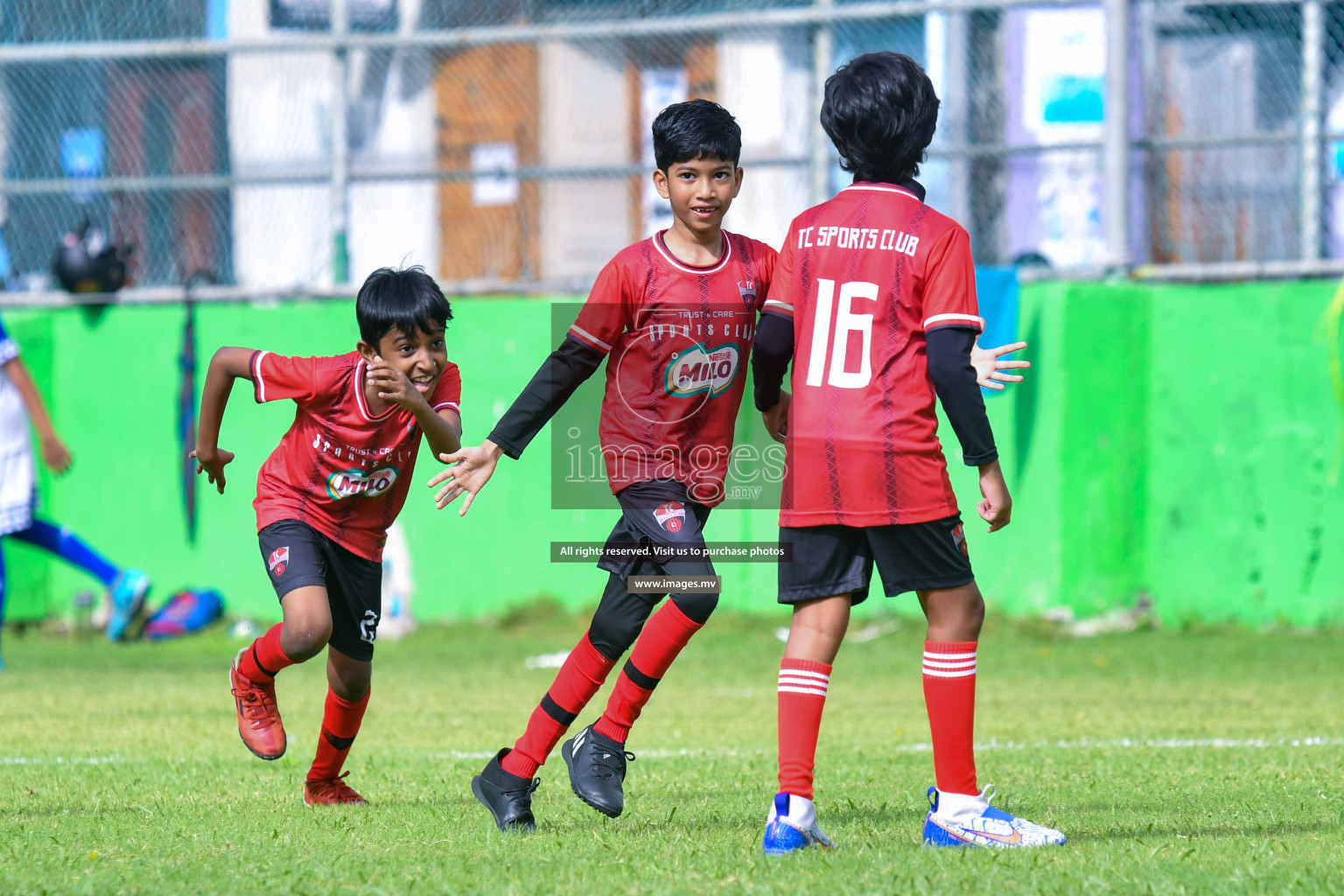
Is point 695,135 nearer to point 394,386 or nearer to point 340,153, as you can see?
point 394,386

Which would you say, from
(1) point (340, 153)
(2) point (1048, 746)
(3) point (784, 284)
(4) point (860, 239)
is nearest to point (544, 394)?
(3) point (784, 284)

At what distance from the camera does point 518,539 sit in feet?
34.9

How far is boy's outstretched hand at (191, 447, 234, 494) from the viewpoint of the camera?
4.76 meters

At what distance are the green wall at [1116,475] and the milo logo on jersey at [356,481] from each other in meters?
5.41

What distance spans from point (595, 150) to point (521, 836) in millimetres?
7430

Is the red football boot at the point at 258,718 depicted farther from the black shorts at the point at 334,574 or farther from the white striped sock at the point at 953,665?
the white striped sock at the point at 953,665

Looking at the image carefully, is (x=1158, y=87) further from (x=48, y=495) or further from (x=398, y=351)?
(x=48, y=495)

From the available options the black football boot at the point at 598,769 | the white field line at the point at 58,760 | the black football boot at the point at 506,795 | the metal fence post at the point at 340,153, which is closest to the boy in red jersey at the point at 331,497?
the black football boot at the point at 506,795

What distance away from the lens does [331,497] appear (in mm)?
4785

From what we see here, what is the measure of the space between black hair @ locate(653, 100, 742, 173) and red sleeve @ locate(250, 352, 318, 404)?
117cm

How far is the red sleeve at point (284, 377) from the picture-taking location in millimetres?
4680

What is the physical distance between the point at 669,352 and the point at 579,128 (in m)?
6.79

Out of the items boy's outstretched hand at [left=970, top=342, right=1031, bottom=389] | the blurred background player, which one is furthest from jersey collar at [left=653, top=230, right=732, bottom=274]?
the blurred background player

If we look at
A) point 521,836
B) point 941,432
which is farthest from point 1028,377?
point 521,836
